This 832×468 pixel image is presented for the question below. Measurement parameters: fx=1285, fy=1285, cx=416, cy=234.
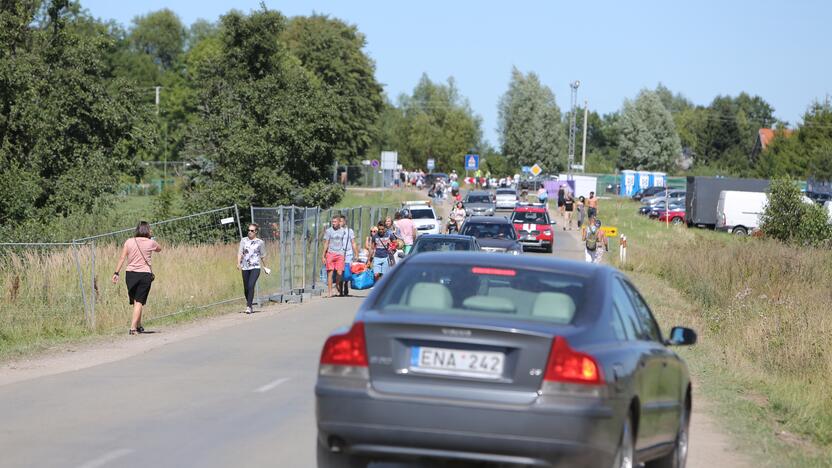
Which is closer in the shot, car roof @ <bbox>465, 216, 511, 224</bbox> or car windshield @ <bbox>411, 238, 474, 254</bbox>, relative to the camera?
car windshield @ <bbox>411, 238, 474, 254</bbox>

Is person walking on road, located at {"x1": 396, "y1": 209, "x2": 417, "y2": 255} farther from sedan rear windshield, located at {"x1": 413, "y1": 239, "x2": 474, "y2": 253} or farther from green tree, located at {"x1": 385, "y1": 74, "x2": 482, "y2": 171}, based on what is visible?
green tree, located at {"x1": 385, "y1": 74, "x2": 482, "y2": 171}

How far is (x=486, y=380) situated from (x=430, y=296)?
905mm

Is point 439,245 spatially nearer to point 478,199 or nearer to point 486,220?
point 486,220

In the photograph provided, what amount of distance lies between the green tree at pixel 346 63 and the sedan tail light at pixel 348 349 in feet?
259

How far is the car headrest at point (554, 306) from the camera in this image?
286 inches

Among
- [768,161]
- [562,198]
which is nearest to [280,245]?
[562,198]

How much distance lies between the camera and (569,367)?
678 cm

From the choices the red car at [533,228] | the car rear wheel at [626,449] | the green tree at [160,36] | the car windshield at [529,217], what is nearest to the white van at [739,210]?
the car windshield at [529,217]

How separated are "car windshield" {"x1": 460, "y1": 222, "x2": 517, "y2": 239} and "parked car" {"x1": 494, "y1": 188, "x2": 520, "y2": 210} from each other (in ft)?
133

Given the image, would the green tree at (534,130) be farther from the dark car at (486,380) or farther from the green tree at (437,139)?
the dark car at (486,380)

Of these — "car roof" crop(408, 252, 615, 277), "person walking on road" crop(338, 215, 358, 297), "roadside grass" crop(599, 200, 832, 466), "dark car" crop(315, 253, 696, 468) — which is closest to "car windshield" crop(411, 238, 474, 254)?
"person walking on road" crop(338, 215, 358, 297)

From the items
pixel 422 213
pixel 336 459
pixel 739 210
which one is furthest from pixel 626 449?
pixel 739 210

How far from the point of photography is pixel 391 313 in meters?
7.29

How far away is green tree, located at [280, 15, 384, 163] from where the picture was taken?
305 ft
